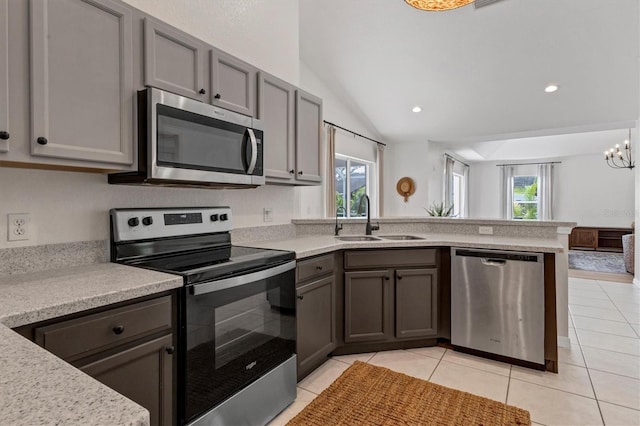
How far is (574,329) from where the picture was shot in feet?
10.8

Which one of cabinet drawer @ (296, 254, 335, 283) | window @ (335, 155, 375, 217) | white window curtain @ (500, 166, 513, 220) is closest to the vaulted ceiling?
window @ (335, 155, 375, 217)

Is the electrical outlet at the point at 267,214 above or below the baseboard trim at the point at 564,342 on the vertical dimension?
above

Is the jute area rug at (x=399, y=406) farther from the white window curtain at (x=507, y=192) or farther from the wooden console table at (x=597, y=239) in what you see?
the white window curtain at (x=507, y=192)

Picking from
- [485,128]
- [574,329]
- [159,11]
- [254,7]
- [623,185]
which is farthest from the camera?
[623,185]

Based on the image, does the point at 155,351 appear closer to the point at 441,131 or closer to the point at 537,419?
the point at 537,419

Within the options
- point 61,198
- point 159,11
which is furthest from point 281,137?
point 61,198

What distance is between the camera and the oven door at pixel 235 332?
4.94ft

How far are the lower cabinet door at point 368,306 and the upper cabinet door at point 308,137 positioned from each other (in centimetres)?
88

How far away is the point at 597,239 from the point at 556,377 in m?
8.26

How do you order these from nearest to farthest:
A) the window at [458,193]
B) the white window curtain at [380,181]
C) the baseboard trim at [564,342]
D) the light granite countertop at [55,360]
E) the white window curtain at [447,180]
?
the light granite countertop at [55,360] < the baseboard trim at [564,342] < the white window curtain at [380,181] < the white window curtain at [447,180] < the window at [458,193]

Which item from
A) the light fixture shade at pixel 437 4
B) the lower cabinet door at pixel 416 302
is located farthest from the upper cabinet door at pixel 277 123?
the lower cabinet door at pixel 416 302

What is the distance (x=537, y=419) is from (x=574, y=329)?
1822 millimetres

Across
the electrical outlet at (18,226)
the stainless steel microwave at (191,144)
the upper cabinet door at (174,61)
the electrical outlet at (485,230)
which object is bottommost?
the electrical outlet at (485,230)

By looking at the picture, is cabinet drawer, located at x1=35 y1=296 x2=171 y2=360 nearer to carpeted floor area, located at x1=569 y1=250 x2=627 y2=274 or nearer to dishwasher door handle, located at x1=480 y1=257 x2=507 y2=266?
dishwasher door handle, located at x1=480 y1=257 x2=507 y2=266
